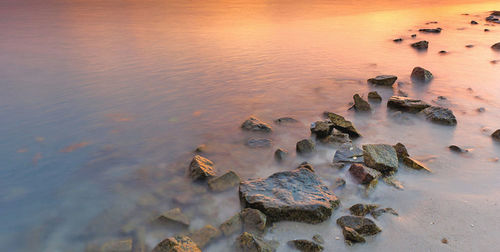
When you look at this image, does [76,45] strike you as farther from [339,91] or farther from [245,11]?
[245,11]

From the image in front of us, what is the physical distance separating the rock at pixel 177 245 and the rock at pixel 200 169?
34.9 inches

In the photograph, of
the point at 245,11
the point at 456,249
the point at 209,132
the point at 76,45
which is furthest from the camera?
the point at 245,11

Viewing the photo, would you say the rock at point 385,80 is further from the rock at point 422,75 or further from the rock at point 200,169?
the rock at point 200,169

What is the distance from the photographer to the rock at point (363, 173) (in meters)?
2.96

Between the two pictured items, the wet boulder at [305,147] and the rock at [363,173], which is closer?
the rock at [363,173]

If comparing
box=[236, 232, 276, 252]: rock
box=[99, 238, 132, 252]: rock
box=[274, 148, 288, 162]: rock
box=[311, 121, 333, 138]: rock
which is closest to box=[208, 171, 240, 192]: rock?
box=[274, 148, 288, 162]: rock

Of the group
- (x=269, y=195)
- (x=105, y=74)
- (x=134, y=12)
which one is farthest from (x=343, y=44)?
(x=134, y=12)

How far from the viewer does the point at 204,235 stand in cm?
241

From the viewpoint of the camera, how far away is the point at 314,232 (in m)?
2.44

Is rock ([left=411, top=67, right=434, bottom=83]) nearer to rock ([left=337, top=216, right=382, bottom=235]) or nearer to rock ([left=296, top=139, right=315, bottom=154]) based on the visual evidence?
rock ([left=296, top=139, right=315, bottom=154])

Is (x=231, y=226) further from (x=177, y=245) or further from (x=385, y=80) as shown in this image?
(x=385, y=80)

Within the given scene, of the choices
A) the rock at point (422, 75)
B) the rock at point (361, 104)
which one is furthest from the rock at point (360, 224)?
the rock at point (422, 75)

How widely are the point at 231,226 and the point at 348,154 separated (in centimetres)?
152

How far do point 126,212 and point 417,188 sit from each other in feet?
7.95
